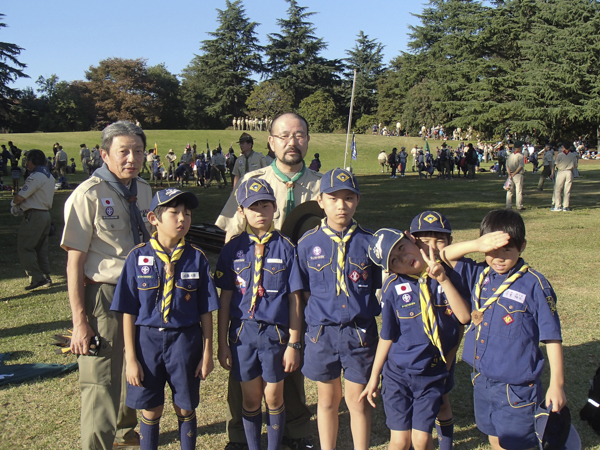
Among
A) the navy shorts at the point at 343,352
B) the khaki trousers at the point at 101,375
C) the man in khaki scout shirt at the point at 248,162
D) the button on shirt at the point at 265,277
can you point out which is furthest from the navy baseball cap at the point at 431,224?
the man in khaki scout shirt at the point at 248,162

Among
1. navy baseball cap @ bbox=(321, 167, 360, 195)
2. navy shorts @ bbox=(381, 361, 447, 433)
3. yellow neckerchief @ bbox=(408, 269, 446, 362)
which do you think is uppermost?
navy baseball cap @ bbox=(321, 167, 360, 195)

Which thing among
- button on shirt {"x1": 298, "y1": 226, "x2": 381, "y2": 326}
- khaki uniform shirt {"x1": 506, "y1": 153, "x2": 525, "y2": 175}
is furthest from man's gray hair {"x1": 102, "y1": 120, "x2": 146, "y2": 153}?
khaki uniform shirt {"x1": 506, "y1": 153, "x2": 525, "y2": 175}

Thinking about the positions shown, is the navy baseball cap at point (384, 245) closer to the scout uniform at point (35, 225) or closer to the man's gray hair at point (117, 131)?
the man's gray hair at point (117, 131)

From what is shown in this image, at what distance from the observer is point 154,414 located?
3131 mm

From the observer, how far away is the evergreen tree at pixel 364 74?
78125 millimetres

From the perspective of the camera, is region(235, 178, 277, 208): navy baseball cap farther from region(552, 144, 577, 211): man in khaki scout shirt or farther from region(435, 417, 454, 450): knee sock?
region(552, 144, 577, 211): man in khaki scout shirt

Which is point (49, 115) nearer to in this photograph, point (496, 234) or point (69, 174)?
point (69, 174)

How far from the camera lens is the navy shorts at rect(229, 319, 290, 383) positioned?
3172 millimetres

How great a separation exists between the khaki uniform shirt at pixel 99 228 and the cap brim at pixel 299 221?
1152 millimetres

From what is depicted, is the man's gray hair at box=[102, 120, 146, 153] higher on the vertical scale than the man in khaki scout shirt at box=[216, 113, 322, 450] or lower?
higher

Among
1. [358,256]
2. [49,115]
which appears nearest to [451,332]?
[358,256]

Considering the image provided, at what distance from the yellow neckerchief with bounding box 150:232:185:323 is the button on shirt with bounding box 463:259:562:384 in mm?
1924

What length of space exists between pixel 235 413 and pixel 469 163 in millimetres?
27951

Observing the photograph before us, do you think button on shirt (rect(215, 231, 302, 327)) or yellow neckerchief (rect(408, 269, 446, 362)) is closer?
yellow neckerchief (rect(408, 269, 446, 362))
